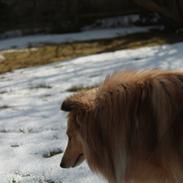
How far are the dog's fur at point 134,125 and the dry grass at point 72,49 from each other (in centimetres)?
712

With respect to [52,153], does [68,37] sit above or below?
below

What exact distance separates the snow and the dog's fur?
1024cm

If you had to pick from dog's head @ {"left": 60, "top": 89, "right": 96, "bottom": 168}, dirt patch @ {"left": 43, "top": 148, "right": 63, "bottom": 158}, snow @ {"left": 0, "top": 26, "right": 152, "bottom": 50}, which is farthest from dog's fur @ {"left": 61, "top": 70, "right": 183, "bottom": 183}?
snow @ {"left": 0, "top": 26, "right": 152, "bottom": 50}

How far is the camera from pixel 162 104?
306 centimetres

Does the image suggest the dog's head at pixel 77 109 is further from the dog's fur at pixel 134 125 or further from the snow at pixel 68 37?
the snow at pixel 68 37

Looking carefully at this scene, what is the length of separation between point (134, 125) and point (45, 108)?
4.17 metres

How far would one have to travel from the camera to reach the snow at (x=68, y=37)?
13672mm

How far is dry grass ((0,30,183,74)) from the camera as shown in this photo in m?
10.9

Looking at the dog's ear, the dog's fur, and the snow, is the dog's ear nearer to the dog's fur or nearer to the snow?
the dog's fur

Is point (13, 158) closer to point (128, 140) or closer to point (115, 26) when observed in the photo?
point (128, 140)

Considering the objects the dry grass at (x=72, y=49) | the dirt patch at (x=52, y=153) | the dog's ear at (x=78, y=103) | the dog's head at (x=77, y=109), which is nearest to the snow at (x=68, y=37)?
the dry grass at (x=72, y=49)

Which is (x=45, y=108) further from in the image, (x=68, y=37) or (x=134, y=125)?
(x=68, y=37)

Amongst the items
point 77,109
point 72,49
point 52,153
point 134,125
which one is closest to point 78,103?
point 77,109

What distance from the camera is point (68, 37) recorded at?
1416 cm
